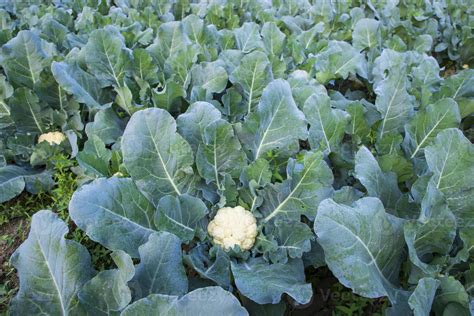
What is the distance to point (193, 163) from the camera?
1892mm

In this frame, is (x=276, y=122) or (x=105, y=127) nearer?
(x=276, y=122)

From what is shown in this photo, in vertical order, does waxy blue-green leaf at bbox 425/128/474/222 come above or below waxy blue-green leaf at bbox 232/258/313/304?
above

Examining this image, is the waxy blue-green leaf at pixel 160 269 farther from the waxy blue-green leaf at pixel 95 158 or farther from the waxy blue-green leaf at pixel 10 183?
the waxy blue-green leaf at pixel 10 183

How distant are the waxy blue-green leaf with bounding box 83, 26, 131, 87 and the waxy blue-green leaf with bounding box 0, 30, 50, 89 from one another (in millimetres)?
257

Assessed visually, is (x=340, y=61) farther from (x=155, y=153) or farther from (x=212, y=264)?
(x=212, y=264)

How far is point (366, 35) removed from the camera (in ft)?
10.4

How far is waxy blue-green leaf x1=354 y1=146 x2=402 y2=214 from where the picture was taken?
5.67 ft

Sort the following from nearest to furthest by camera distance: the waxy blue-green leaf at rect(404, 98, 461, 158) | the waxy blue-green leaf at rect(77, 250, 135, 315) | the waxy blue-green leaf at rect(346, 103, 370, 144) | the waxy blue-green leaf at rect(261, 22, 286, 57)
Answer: the waxy blue-green leaf at rect(77, 250, 135, 315)
the waxy blue-green leaf at rect(404, 98, 461, 158)
the waxy blue-green leaf at rect(346, 103, 370, 144)
the waxy blue-green leaf at rect(261, 22, 286, 57)

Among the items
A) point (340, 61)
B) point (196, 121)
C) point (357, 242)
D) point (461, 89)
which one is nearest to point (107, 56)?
point (196, 121)

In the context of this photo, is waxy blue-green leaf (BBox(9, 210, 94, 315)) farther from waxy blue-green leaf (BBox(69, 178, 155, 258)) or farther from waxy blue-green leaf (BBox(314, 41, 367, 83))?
waxy blue-green leaf (BBox(314, 41, 367, 83))

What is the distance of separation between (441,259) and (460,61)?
281 centimetres

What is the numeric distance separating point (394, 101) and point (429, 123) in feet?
0.70

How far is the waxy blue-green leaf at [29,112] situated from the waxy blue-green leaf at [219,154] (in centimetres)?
112

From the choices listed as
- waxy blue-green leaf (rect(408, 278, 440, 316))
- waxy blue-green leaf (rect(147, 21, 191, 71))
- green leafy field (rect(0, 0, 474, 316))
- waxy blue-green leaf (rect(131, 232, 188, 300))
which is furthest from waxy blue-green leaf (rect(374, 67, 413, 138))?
waxy blue-green leaf (rect(131, 232, 188, 300))
